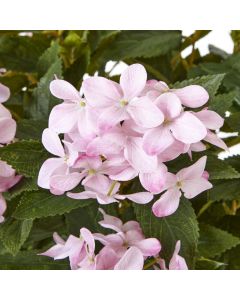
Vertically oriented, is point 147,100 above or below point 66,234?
above

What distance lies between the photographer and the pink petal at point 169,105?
1.49ft

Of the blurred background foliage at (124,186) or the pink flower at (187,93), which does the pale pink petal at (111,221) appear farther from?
the pink flower at (187,93)

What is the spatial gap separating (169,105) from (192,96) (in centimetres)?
2

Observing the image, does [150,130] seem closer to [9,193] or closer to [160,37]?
[9,193]

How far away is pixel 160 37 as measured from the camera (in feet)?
2.43

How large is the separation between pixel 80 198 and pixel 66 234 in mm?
123

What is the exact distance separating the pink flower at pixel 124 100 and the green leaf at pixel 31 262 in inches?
7.9

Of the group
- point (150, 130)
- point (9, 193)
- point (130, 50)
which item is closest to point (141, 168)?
point (150, 130)

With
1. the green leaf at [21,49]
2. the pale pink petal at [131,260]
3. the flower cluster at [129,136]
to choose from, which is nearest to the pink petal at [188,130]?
the flower cluster at [129,136]

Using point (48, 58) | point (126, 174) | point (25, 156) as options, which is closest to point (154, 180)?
point (126, 174)

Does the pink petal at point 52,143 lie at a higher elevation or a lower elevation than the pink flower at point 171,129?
lower

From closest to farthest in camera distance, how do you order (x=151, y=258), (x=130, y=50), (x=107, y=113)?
(x=107, y=113) < (x=151, y=258) < (x=130, y=50)

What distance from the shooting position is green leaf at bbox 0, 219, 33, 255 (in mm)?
561

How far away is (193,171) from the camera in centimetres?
49
